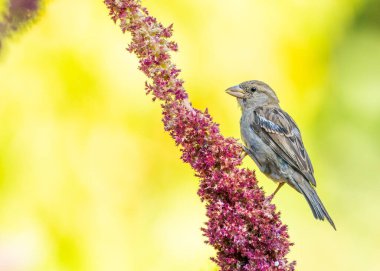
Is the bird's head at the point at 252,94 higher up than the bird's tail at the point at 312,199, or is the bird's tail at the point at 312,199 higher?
the bird's head at the point at 252,94

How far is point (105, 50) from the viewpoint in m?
5.78

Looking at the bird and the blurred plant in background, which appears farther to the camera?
the bird

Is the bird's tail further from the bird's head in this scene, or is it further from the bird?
the bird's head

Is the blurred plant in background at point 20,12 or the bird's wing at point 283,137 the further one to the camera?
the bird's wing at point 283,137

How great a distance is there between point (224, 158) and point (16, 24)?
1337 mm

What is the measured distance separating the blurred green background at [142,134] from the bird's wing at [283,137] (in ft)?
2.18

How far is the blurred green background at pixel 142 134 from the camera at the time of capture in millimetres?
5457

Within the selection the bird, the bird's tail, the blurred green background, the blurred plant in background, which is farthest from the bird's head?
the blurred plant in background

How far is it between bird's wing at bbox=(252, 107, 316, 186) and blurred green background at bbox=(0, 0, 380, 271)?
66 cm

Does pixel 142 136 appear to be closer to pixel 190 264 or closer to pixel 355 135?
pixel 190 264

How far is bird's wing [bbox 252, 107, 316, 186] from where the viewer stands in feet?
16.4

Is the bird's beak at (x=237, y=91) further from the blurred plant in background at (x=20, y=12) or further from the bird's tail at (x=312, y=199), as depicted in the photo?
the blurred plant in background at (x=20, y=12)

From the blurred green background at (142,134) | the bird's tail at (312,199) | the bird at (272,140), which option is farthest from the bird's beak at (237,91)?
the bird's tail at (312,199)

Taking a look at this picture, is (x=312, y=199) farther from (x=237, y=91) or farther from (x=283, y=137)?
(x=237, y=91)
